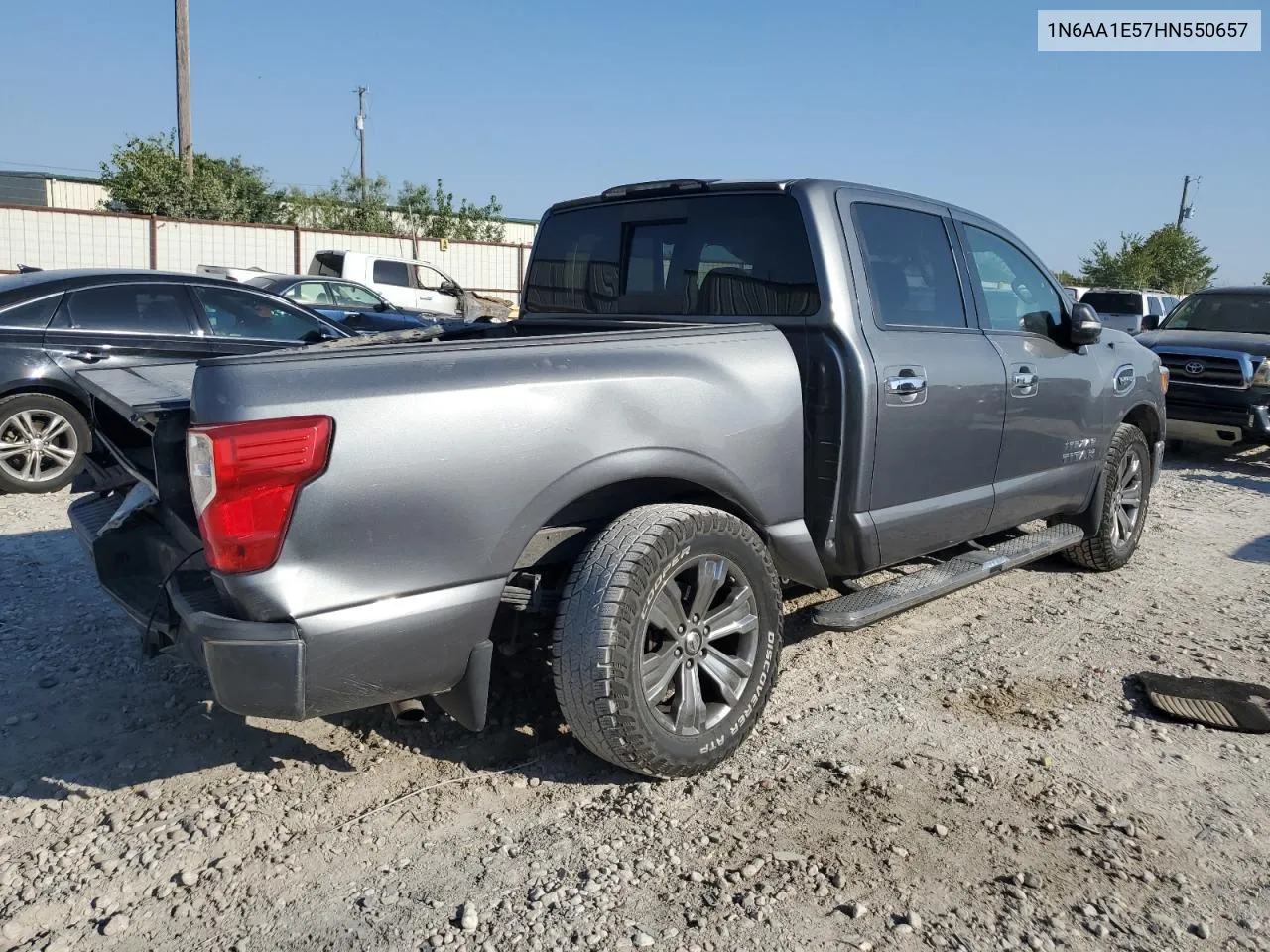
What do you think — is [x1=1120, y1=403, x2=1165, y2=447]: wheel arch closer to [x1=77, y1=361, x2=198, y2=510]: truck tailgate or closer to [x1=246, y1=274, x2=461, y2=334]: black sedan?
[x1=77, y1=361, x2=198, y2=510]: truck tailgate

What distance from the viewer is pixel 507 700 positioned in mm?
3725

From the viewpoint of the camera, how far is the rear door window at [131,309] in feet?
22.6

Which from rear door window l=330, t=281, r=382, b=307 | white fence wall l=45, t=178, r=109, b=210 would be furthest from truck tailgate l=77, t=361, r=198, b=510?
white fence wall l=45, t=178, r=109, b=210

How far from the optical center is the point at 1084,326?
481 cm

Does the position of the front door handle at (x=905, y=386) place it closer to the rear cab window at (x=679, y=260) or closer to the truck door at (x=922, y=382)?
the truck door at (x=922, y=382)

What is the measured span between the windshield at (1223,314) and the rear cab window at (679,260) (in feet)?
28.3

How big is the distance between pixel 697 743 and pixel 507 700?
865 millimetres

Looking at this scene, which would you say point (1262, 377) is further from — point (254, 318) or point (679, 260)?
point (254, 318)

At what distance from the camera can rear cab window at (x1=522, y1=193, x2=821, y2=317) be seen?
3.81m

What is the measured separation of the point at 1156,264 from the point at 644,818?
48.9m

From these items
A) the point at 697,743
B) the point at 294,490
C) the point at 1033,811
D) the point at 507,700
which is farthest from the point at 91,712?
the point at 1033,811

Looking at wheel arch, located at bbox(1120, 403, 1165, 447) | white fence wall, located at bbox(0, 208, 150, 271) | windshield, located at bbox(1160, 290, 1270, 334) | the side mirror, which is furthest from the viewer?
white fence wall, located at bbox(0, 208, 150, 271)

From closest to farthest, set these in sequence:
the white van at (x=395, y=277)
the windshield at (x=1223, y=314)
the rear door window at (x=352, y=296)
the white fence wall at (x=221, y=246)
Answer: the windshield at (x=1223, y=314)
the rear door window at (x=352, y=296)
the white van at (x=395, y=277)
the white fence wall at (x=221, y=246)

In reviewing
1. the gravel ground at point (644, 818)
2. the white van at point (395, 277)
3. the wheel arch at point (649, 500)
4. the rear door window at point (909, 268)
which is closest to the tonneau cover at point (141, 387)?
the wheel arch at point (649, 500)
